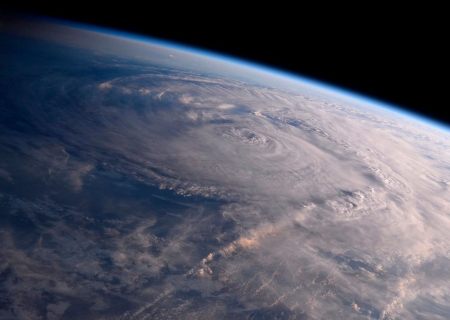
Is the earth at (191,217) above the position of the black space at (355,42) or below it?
below

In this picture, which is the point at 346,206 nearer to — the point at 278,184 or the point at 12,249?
the point at 278,184

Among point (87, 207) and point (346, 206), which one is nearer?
point (87, 207)

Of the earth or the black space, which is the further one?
the earth

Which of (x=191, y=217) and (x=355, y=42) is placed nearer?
(x=355, y=42)

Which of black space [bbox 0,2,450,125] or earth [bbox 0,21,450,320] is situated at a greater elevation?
black space [bbox 0,2,450,125]

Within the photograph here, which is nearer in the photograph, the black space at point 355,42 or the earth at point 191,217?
the black space at point 355,42

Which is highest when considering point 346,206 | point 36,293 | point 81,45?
point 81,45

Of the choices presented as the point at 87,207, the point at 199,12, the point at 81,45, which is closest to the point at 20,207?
the point at 87,207

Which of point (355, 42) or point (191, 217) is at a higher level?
point (355, 42)
